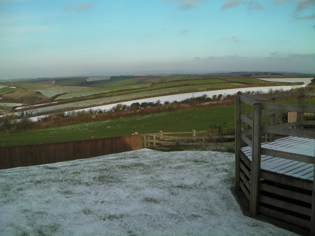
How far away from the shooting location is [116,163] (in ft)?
31.2

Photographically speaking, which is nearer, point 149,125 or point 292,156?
point 292,156

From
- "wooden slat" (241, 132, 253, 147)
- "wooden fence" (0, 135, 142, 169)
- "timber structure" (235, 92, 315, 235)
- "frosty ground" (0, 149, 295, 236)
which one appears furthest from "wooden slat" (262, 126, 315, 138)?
"wooden fence" (0, 135, 142, 169)

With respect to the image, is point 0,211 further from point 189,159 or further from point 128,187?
point 189,159

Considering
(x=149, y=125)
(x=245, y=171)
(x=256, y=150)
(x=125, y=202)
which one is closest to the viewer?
(x=256, y=150)

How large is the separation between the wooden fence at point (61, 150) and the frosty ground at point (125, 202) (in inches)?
129

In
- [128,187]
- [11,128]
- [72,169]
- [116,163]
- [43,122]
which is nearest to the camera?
[128,187]

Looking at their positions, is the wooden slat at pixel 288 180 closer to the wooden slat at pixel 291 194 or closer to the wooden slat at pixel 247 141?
the wooden slat at pixel 291 194

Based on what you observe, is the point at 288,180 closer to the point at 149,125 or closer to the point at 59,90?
the point at 149,125

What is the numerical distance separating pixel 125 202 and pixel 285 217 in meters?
3.15

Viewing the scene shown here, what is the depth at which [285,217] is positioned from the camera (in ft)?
13.9

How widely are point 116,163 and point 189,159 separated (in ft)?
9.11

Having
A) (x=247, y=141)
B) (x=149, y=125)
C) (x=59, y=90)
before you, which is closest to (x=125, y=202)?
(x=247, y=141)

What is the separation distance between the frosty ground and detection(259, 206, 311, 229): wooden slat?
22 cm

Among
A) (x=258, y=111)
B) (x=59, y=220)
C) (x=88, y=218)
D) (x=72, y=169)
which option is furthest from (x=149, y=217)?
(x=72, y=169)
